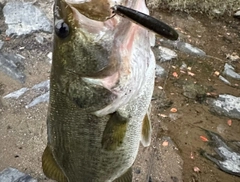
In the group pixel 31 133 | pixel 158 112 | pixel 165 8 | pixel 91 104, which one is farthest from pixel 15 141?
pixel 165 8

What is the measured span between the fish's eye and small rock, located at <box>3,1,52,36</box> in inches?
151

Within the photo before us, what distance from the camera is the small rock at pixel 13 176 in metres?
3.82

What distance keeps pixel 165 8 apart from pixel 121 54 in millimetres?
5765

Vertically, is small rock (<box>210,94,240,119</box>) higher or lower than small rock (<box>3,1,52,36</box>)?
lower

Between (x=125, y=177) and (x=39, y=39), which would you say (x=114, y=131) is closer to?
(x=125, y=177)


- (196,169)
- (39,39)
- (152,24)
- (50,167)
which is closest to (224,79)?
(196,169)

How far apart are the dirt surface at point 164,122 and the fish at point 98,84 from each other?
1.67m

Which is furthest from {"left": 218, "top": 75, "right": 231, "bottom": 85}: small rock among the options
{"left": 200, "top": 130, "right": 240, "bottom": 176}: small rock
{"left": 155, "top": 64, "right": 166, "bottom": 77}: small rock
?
{"left": 200, "top": 130, "right": 240, "bottom": 176}: small rock

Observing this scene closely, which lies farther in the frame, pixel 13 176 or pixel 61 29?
pixel 13 176

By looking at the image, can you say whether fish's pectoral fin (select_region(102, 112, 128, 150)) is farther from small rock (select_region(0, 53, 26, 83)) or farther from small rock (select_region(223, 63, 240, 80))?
small rock (select_region(223, 63, 240, 80))

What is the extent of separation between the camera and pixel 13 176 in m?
3.85

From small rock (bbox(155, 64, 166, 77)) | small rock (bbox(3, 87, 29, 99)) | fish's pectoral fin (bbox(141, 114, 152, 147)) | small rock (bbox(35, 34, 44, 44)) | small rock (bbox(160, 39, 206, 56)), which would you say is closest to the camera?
fish's pectoral fin (bbox(141, 114, 152, 147))

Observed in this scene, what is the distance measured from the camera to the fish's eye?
80.0 inches

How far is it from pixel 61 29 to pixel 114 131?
1.75 feet
